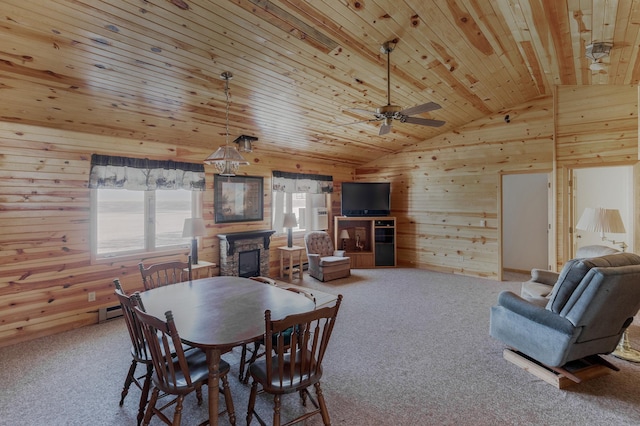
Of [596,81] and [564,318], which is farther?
[596,81]

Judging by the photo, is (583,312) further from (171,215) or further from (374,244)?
(171,215)

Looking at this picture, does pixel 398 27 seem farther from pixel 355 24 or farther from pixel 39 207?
pixel 39 207

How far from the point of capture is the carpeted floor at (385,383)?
226 centimetres

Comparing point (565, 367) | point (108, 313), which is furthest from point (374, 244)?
point (108, 313)

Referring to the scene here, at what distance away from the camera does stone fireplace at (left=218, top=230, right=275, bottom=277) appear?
17.4 ft

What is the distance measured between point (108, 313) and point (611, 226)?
6.10m

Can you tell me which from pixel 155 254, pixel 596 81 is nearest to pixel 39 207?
pixel 155 254

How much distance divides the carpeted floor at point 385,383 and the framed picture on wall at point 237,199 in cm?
224

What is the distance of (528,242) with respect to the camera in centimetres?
671

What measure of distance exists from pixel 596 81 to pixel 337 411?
578cm

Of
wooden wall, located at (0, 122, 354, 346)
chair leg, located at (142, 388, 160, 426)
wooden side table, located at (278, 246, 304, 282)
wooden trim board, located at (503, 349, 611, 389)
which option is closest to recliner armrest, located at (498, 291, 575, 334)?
wooden trim board, located at (503, 349, 611, 389)

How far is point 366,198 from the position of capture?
734 centimetres

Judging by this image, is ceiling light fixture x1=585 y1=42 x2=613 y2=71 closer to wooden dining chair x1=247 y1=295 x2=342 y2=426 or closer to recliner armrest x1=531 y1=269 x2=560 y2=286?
recliner armrest x1=531 y1=269 x2=560 y2=286

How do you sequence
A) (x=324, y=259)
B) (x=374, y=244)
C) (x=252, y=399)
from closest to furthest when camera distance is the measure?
1. (x=252, y=399)
2. (x=324, y=259)
3. (x=374, y=244)
